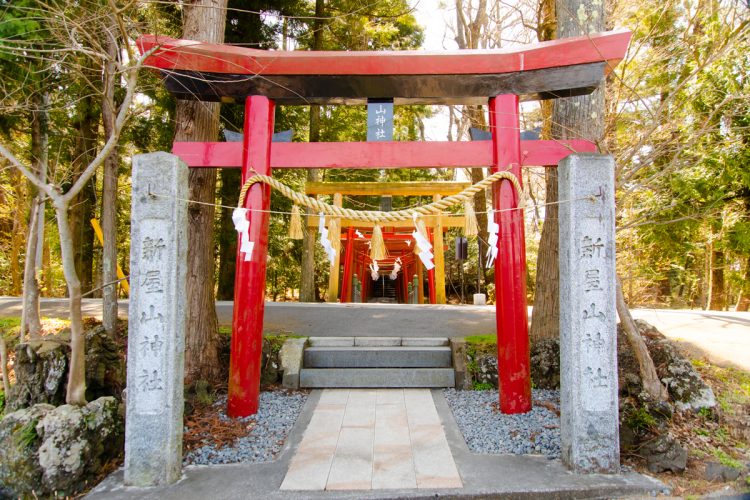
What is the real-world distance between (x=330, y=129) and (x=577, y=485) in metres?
11.9

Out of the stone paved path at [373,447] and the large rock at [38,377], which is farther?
the large rock at [38,377]

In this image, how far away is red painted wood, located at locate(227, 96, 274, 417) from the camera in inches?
179

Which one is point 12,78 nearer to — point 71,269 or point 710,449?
point 71,269

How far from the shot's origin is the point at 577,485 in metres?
3.16

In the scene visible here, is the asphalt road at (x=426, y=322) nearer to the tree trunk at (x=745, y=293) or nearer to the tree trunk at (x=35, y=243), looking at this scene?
the tree trunk at (x=35, y=243)

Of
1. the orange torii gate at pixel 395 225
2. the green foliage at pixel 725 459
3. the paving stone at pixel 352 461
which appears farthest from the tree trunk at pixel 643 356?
the orange torii gate at pixel 395 225

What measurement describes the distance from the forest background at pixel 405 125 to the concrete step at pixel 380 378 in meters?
1.94

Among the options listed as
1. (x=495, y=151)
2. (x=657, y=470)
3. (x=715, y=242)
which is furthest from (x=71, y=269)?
(x=715, y=242)

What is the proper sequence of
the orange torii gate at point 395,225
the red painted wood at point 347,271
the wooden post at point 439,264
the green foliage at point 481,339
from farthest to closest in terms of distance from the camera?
the red painted wood at point 347,271
the wooden post at point 439,264
the orange torii gate at point 395,225
the green foliage at point 481,339

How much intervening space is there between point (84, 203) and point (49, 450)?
35.0 ft

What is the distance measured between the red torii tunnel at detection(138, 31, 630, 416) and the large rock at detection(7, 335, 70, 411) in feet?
4.85

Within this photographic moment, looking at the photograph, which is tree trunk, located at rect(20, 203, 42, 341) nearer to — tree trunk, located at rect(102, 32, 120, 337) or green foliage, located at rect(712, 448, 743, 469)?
tree trunk, located at rect(102, 32, 120, 337)

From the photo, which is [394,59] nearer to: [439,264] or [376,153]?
[376,153]

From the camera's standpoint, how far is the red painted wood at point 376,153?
465 cm
